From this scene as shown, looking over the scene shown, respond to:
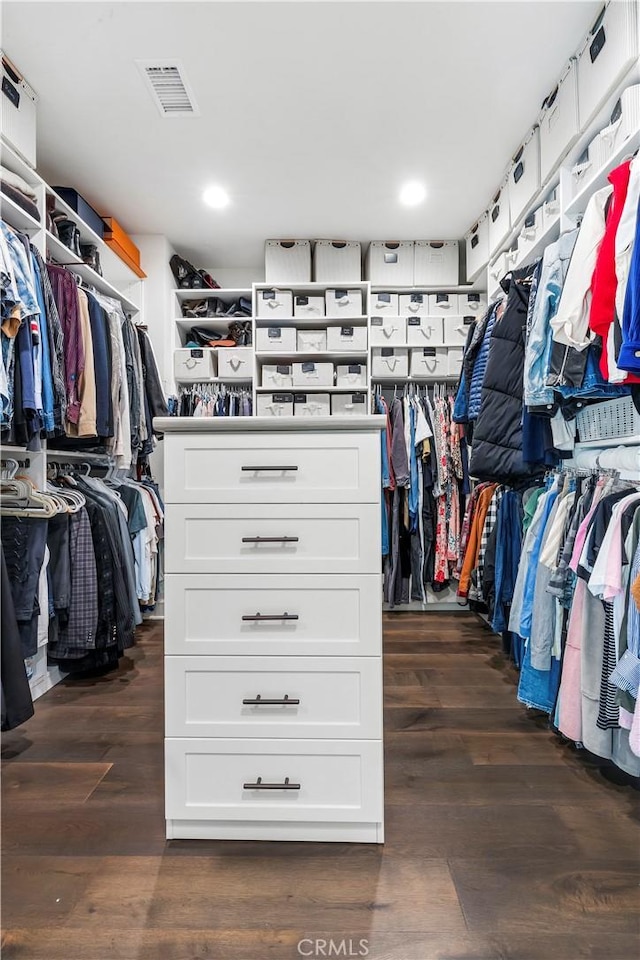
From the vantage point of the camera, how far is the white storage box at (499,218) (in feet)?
9.80

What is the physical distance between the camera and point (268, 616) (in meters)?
1.45

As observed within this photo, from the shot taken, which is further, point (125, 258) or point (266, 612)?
point (125, 258)

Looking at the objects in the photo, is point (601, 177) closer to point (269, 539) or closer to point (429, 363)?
point (269, 539)

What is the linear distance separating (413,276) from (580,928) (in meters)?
3.76

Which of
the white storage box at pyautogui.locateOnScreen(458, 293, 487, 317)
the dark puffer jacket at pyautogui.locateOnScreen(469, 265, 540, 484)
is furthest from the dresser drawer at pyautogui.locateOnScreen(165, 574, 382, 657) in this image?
the white storage box at pyautogui.locateOnScreen(458, 293, 487, 317)

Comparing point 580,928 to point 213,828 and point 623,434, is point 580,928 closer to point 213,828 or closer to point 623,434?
point 213,828

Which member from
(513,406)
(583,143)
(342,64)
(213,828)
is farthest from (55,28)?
(213,828)

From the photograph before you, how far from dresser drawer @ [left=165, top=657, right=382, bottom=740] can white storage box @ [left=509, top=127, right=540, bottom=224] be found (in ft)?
8.10

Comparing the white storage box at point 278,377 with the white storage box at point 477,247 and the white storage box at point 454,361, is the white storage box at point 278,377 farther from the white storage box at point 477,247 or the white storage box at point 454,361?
the white storage box at point 477,247

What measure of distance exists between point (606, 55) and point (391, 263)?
2.09 meters

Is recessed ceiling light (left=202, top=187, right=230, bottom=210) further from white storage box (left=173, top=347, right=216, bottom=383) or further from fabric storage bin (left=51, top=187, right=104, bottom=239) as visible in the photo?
white storage box (left=173, top=347, right=216, bottom=383)

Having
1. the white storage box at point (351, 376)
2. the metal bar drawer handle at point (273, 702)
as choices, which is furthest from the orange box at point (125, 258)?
the metal bar drawer handle at point (273, 702)

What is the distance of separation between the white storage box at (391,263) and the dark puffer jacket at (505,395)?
1.67 m

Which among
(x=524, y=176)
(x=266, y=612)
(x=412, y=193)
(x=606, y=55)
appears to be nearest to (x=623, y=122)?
(x=606, y=55)
